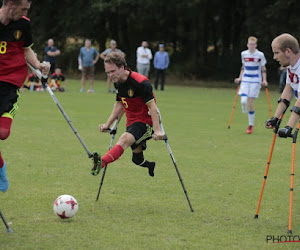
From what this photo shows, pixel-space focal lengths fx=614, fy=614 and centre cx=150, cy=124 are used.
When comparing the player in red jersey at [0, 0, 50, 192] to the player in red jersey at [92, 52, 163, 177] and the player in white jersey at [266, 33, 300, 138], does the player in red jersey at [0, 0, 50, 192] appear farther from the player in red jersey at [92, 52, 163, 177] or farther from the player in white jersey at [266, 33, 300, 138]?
the player in white jersey at [266, 33, 300, 138]

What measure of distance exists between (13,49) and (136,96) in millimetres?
1743

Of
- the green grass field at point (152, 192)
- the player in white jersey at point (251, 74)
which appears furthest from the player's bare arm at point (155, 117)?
the player in white jersey at point (251, 74)

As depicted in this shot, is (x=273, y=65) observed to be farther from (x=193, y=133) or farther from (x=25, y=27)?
(x=25, y=27)

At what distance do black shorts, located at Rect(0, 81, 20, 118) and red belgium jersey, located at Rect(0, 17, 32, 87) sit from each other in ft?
0.21

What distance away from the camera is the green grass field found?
6.20 metres

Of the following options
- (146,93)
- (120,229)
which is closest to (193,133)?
(146,93)

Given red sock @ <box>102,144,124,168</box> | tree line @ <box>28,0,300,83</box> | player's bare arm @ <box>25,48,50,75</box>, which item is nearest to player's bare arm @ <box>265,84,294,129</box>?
red sock @ <box>102,144,124,168</box>

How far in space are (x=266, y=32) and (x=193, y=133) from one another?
23843 mm

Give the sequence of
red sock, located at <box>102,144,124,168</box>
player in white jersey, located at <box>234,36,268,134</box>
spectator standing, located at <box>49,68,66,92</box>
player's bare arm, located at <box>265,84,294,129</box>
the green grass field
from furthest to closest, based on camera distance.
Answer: spectator standing, located at <box>49,68,66,92</box>, player in white jersey, located at <box>234,36,268,134</box>, red sock, located at <box>102,144,124,168</box>, player's bare arm, located at <box>265,84,294,129</box>, the green grass field

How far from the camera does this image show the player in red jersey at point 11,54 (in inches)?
248

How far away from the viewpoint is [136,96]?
24.9 ft

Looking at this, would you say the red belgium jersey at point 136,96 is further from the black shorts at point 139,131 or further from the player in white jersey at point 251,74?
the player in white jersey at point 251,74

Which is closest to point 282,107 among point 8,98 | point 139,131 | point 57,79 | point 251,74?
point 139,131

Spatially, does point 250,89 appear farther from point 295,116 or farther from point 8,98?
point 8,98
